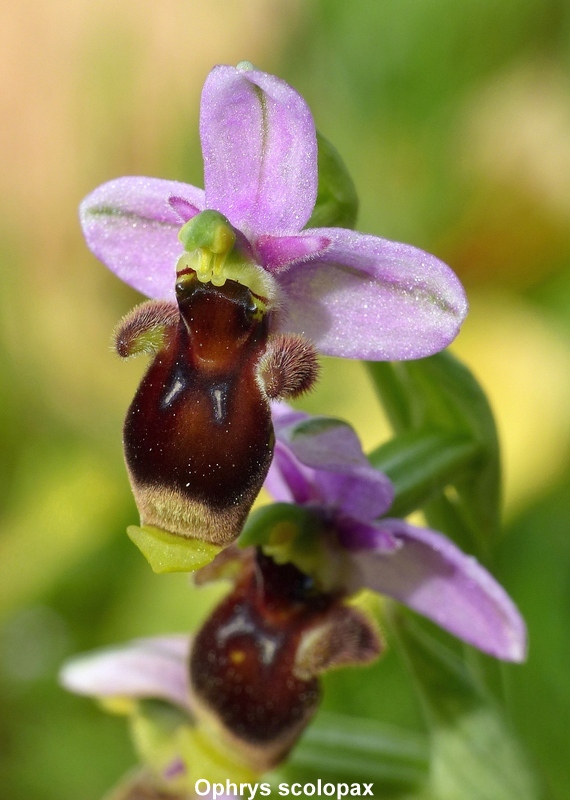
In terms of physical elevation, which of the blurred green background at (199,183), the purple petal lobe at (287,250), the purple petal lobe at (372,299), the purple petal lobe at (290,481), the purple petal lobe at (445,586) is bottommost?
the blurred green background at (199,183)

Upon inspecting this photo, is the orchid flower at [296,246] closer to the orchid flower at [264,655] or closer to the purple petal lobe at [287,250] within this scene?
the purple petal lobe at [287,250]

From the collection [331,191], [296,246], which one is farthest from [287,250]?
[331,191]

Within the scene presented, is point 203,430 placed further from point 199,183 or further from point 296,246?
point 199,183

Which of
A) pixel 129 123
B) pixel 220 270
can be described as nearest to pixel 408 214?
pixel 129 123

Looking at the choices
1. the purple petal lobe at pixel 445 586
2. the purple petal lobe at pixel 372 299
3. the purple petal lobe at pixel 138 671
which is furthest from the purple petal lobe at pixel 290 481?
the purple petal lobe at pixel 138 671

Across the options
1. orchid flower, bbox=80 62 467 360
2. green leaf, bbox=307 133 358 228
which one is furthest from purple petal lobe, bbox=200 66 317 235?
green leaf, bbox=307 133 358 228

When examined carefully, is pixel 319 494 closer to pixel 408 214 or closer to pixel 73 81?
pixel 408 214

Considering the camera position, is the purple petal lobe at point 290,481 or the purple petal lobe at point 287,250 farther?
the purple petal lobe at point 290,481
